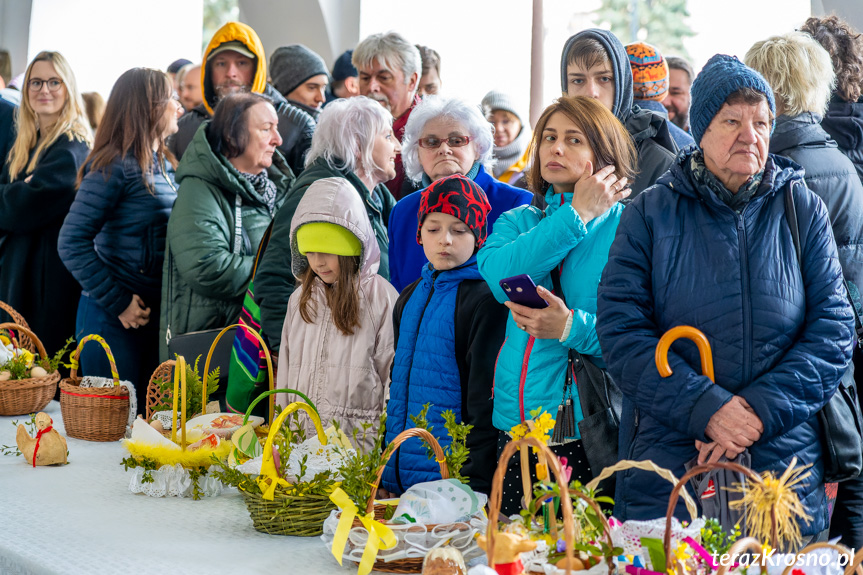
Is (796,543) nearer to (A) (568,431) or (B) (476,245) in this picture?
(A) (568,431)

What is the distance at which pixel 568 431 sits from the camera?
226 centimetres

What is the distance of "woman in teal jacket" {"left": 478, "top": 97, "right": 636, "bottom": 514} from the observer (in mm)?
2252

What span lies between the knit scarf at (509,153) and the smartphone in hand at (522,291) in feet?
→ 10.3

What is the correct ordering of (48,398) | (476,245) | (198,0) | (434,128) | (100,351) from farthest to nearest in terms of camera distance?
(198,0) < (100,351) < (48,398) < (434,128) < (476,245)

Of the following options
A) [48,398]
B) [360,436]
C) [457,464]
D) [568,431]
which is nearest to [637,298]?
[568,431]

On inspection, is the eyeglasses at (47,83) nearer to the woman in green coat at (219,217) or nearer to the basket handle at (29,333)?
the woman in green coat at (219,217)

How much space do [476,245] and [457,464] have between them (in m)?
0.78

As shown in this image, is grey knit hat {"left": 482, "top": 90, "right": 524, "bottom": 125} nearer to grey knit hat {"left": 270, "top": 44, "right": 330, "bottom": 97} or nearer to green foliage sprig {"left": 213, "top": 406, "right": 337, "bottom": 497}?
grey knit hat {"left": 270, "top": 44, "right": 330, "bottom": 97}

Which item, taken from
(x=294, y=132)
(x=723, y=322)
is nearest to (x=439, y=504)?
(x=723, y=322)

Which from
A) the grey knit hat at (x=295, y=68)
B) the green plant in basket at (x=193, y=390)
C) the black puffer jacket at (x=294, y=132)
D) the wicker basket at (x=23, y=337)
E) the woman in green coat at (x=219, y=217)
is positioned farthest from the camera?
the grey knit hat at (x=295, y=68)

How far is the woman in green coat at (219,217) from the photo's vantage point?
366 centimetres

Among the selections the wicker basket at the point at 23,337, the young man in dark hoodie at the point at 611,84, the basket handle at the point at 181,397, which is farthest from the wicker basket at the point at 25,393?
the young man in dark hoodie at the point at 611,84

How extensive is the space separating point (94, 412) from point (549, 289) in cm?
181

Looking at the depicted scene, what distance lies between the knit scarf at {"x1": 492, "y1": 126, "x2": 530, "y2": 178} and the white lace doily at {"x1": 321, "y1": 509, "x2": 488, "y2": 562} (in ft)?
11.6
